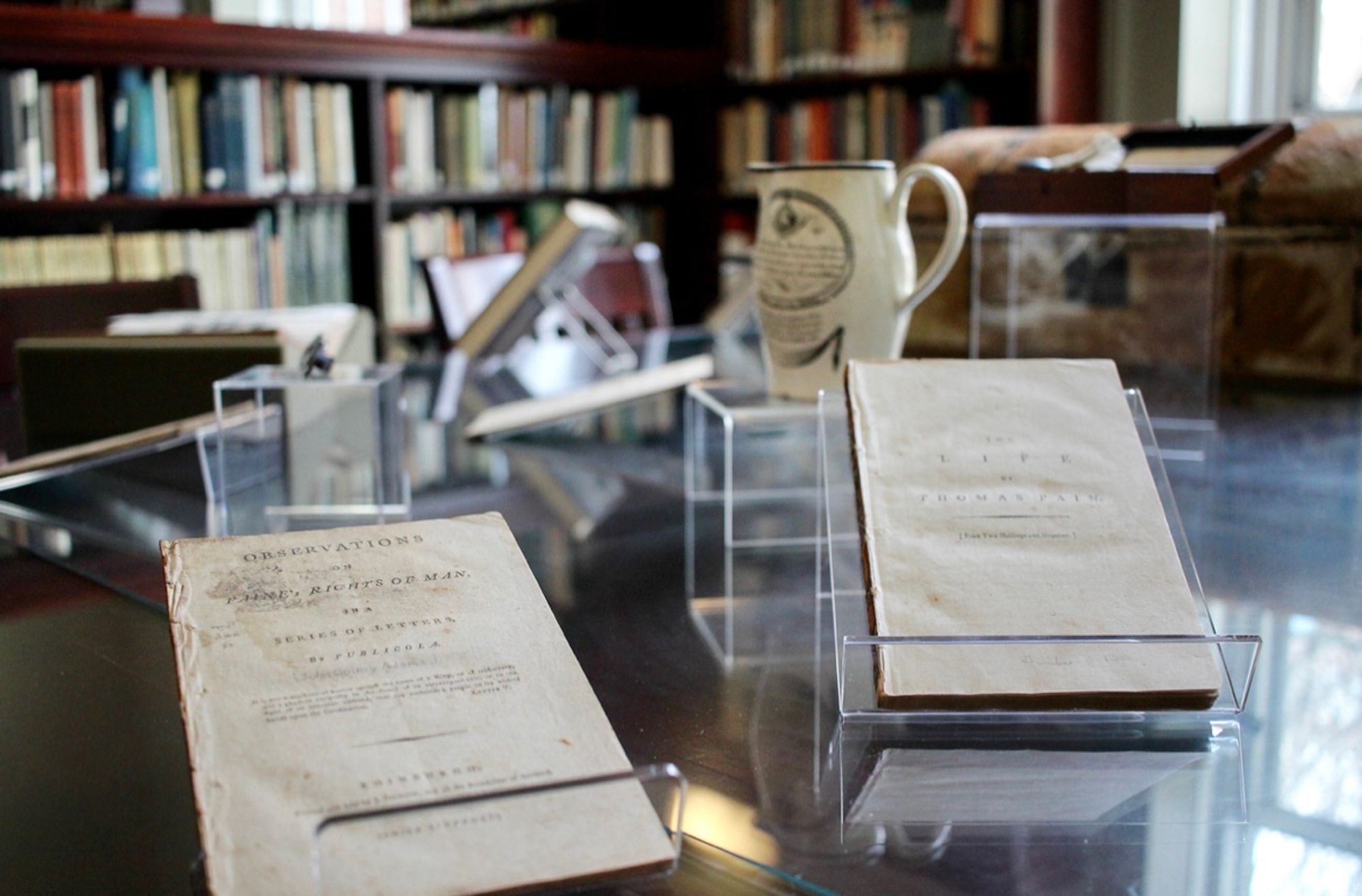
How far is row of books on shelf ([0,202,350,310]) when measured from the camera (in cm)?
324

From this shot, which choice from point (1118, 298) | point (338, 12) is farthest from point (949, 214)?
point (338, 12)

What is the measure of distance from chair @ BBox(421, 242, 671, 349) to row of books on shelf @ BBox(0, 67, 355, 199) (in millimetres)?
1163

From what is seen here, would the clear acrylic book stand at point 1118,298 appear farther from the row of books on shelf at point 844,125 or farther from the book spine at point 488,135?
the book spine at point 488,135

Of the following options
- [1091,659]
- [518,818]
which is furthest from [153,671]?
[1091,659]

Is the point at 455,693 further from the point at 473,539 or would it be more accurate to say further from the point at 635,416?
the point at 635,416

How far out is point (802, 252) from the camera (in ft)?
3.20

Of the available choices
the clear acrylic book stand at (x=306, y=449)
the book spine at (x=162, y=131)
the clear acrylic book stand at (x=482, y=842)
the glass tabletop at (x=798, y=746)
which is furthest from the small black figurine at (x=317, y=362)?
the book spine at (x=162, y=131)

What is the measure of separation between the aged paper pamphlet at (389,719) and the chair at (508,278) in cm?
166

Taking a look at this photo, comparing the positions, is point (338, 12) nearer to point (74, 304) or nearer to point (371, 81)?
point (371, 81)

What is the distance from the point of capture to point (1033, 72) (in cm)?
348

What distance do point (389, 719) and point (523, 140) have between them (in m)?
3.77

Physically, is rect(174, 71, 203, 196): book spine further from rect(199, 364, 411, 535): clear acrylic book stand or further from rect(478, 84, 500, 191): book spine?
rect(199, 364, 411, 535): clear acrylic book stand

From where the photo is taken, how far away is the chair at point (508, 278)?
2.28 meters

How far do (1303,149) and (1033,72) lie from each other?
1.95 metres
